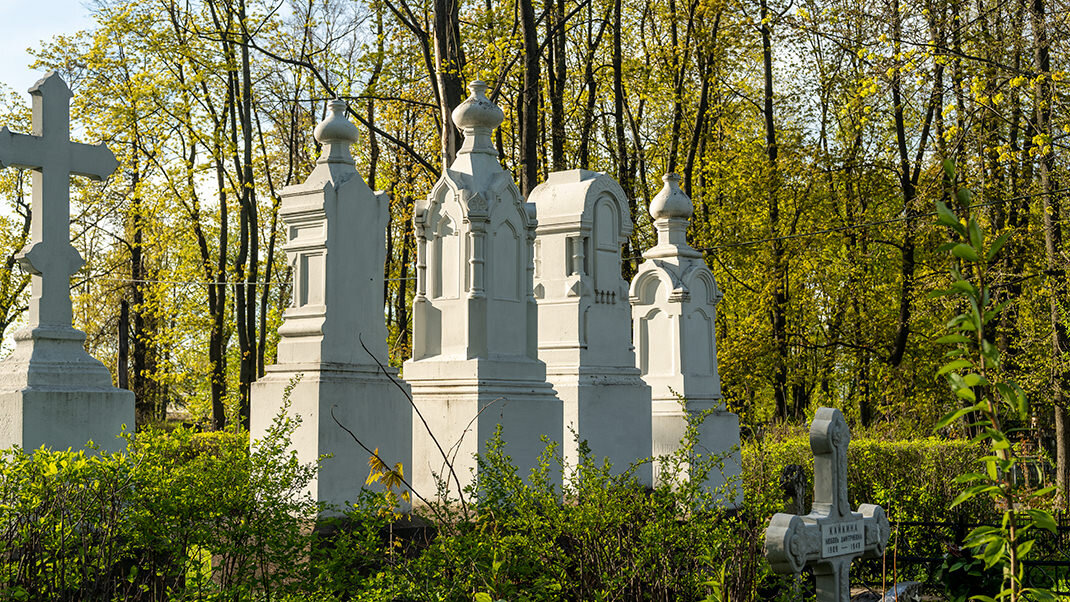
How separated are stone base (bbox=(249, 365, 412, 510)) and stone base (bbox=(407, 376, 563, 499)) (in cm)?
51

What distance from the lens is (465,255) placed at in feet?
24.5

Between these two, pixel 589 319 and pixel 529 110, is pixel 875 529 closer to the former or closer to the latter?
pixel 589 319

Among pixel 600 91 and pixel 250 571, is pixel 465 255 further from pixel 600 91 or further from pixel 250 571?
pixel 600 91

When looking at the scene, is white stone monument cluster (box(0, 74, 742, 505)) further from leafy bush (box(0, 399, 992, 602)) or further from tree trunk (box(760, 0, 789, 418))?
tree trunk (box(760, 0, 789, 418))

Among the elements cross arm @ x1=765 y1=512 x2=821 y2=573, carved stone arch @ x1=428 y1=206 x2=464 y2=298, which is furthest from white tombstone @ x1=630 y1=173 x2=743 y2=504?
cross arm @ x1=765 y1=512 x2=821 y2=573

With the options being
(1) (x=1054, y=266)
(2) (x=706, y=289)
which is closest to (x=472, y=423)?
(2) (x=706, y=289)

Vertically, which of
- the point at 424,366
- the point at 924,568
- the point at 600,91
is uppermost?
the point at 600,91

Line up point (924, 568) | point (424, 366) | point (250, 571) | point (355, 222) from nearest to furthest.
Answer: point (250, 571)
point (355, 222)
point (424, 366)
point (924, 568)

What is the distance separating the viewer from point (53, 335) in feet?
19.0

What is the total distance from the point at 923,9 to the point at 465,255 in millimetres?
7752

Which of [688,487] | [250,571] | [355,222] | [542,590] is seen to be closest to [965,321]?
[542,590]

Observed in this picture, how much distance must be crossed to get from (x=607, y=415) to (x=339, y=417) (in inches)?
110

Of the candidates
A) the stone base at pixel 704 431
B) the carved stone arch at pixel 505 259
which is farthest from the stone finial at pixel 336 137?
the stone base at pixel 704 431

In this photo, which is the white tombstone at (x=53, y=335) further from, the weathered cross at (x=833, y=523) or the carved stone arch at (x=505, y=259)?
the weathered cross at (x=833, y=523)
